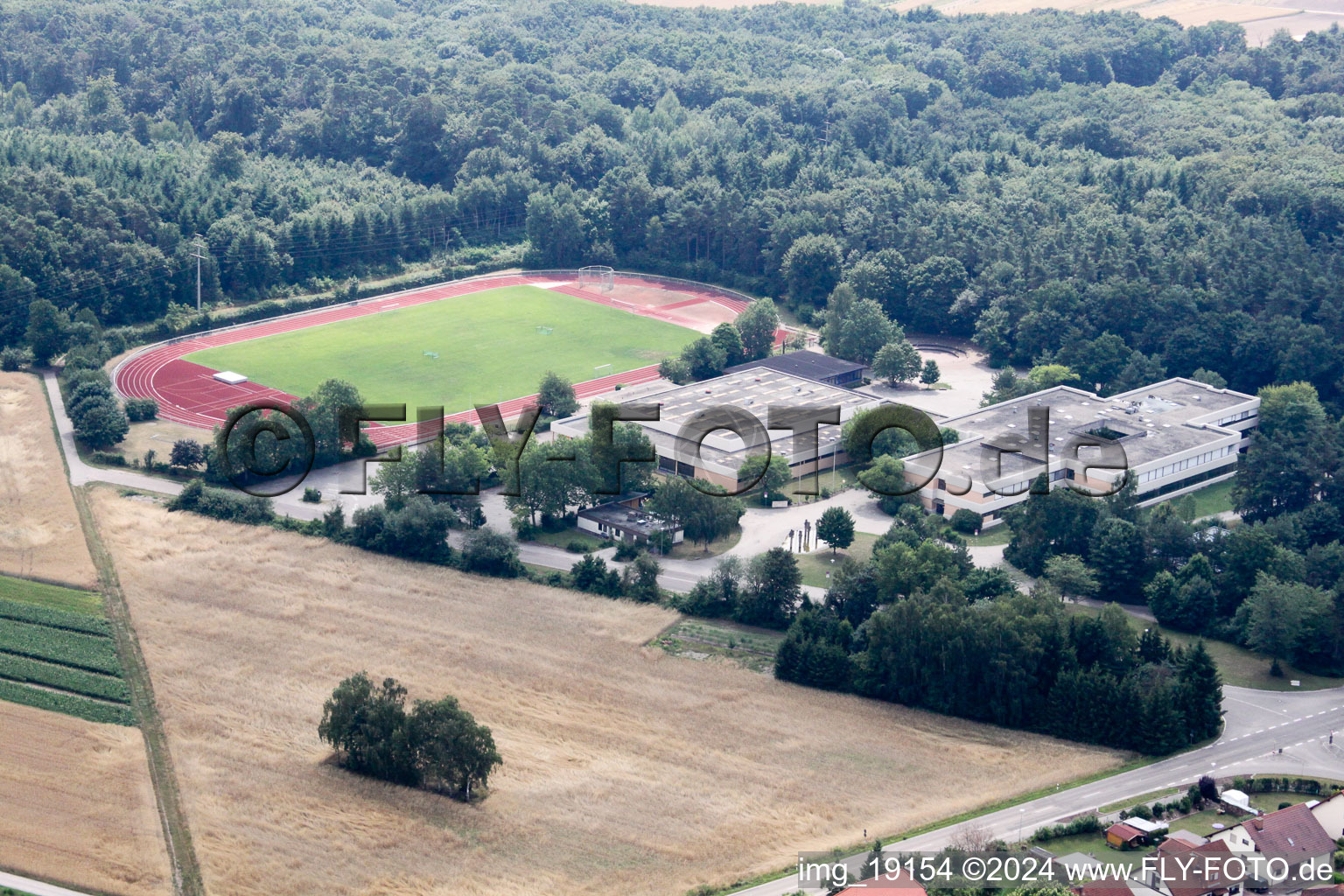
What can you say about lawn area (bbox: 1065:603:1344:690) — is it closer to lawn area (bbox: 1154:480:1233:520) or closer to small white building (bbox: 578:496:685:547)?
lawn area (bbox: 1154:480:1233:520)

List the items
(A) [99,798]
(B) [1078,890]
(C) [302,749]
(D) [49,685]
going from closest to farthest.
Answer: (B) [1078,890] → (A) [99,798] → (C) [302,749] → (D) [49,685]

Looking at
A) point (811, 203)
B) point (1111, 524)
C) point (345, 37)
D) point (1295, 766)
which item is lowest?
point (1295, 766)

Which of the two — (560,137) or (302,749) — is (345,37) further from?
(302,749)

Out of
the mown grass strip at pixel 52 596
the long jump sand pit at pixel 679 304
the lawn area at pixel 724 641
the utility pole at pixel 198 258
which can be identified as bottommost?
the lawn area at pixel 724 641

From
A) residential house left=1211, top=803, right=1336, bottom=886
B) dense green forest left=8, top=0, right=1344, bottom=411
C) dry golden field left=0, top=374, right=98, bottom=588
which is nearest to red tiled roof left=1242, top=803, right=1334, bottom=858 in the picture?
residential house left=1211, top=803, right=1336, bottom=886

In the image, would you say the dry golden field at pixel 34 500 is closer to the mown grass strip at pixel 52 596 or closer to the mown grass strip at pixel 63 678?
the mown grass strip at pixel 52 596

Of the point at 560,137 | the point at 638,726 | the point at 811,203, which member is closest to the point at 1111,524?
the point at 638,726

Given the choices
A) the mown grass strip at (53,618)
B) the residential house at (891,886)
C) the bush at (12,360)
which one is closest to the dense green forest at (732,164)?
the bush at (12,360)
